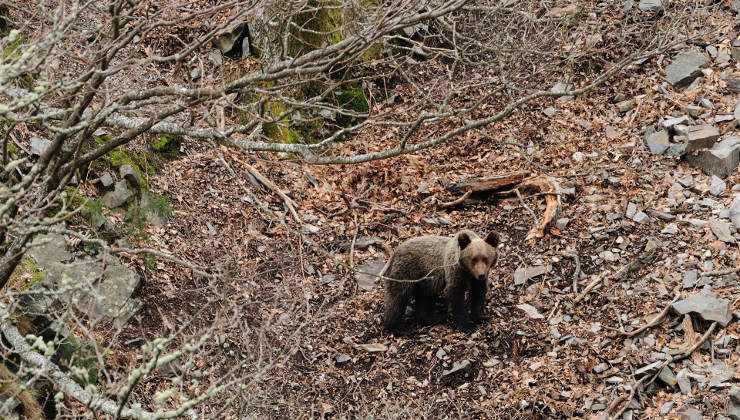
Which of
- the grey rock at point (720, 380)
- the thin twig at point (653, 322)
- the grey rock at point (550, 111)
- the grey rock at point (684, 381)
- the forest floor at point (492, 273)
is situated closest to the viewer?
the grey rock at point (720, 380)

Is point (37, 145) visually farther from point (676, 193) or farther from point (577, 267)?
point (676, 193)

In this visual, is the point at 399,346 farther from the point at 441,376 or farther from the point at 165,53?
the point at 165,53

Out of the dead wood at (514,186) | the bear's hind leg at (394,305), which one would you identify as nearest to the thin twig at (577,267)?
the dead wood at (514,186)

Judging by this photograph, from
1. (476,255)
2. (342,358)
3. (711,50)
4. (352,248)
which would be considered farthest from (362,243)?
(711,50)

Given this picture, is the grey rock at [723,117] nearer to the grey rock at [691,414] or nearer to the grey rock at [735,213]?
the grey rock at [735,213]

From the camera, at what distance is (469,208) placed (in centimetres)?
909

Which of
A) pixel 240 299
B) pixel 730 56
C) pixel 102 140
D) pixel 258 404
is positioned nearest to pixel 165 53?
pixel 102 140

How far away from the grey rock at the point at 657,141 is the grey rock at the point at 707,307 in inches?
98.5

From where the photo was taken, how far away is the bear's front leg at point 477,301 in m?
7.28

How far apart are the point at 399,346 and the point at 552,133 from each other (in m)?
4.14

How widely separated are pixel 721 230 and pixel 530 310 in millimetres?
2158

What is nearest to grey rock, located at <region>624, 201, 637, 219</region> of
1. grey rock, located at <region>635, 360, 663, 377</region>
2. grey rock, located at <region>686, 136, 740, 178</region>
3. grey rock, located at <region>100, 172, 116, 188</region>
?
grey rock, located at <region>686, 136, 740, 178</region>

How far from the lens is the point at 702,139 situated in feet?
27.5

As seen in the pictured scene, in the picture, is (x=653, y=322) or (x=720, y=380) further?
(x=653, y=322)
